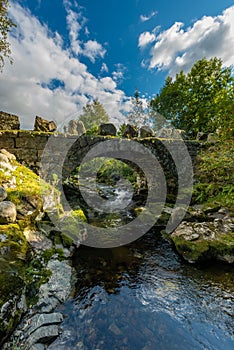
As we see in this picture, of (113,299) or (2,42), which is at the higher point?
(2,42)

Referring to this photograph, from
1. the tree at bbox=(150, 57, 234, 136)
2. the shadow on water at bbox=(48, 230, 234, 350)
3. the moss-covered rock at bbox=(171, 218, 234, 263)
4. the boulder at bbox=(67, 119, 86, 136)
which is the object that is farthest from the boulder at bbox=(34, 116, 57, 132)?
the tree at bbox=(150, 57, 234, 136)

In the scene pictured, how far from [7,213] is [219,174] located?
6738 mm

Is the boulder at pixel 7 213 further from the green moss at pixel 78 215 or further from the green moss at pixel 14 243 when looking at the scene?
the green moss at pixel 78 215

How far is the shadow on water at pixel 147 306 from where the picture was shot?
8.11ft

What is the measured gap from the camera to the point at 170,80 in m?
25.8

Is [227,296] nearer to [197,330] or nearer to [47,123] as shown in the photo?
[197,330]

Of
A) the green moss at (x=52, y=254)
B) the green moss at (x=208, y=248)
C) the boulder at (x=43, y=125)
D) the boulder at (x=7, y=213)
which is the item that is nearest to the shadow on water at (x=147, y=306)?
the green moss at (x=208, y=248)

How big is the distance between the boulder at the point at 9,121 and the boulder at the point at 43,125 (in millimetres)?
755

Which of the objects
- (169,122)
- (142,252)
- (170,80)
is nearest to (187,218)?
(142,252)

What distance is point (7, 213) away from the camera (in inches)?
135

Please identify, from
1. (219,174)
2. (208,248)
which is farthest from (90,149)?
(208,248)

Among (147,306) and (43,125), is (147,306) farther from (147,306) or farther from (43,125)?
(43,125)

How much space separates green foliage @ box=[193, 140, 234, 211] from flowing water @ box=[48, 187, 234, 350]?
86.9 inches

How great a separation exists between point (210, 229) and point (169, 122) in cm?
2368
